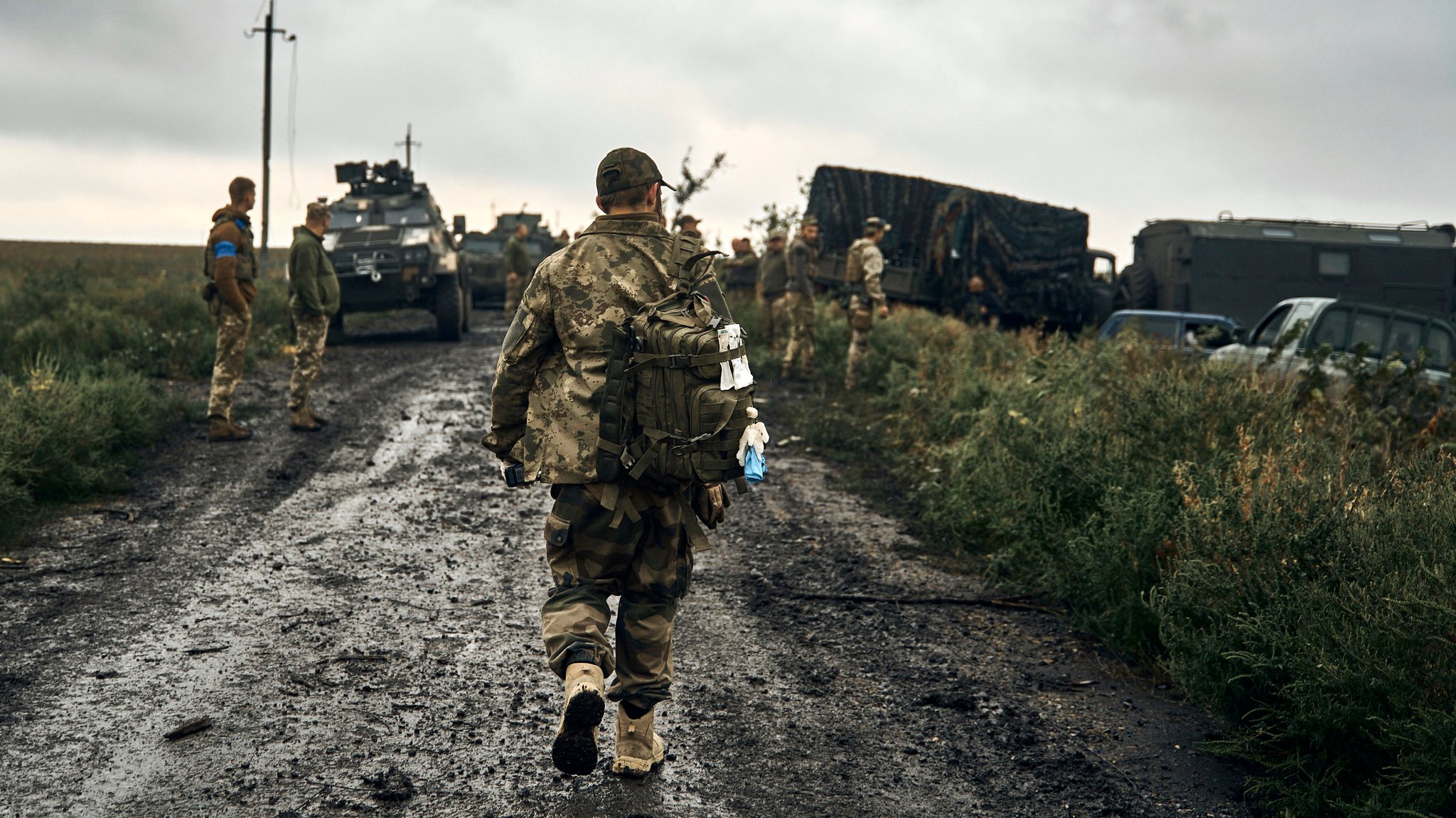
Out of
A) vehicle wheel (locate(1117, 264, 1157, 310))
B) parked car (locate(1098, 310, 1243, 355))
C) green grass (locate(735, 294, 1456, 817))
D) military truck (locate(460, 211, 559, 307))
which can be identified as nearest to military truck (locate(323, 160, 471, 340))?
military truck (locate(460, 211, 559, 307))

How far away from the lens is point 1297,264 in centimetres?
1988

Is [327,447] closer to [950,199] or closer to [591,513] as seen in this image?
[591,513]

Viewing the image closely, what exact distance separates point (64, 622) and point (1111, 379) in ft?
20.4

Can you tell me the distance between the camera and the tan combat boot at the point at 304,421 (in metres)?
9.01

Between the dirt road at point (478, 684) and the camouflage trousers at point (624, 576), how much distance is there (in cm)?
34

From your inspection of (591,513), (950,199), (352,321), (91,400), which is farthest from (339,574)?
(352,321)

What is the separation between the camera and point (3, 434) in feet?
21.4

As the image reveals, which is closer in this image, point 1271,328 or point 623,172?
point 623,172

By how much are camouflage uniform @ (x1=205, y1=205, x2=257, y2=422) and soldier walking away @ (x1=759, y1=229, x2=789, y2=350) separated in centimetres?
631

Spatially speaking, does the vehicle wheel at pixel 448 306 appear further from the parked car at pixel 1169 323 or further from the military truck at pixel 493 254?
the parked car at pixel 1169 323

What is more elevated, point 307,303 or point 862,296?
point 862,296

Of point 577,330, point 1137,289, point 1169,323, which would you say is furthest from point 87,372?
point 1137,289

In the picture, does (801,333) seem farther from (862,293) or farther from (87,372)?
(87,372)

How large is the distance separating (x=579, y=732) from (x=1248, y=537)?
8.82 ft
